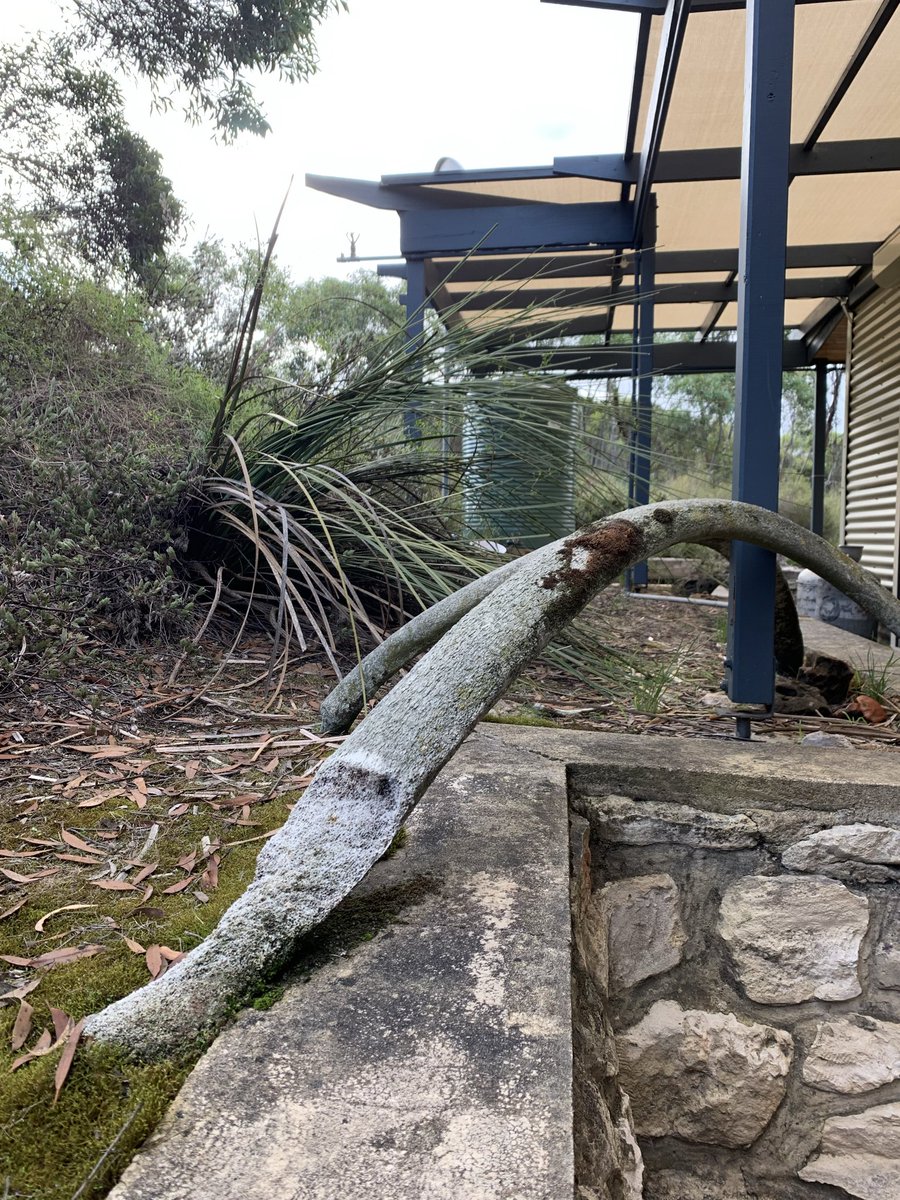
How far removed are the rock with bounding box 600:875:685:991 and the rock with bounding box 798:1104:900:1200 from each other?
0.44 m

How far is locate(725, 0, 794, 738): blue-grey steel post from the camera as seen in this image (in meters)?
1.77

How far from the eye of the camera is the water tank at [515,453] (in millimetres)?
2301

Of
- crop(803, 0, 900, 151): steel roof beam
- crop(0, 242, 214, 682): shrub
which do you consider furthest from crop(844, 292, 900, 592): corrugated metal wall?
crop(0, 242, 214, 682): shrub

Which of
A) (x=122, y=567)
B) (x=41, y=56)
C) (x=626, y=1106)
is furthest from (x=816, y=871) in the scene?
(x=41, y=56)

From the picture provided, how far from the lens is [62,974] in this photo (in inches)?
35.3

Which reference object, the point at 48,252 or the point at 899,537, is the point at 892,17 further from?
the point at 48,252

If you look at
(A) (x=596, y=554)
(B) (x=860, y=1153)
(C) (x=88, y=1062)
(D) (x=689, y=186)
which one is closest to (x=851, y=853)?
(B) (x=860, y=1153)

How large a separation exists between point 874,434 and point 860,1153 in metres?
5.51

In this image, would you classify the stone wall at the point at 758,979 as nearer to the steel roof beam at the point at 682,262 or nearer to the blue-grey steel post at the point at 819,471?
the steel roof beam at the point at 682,262

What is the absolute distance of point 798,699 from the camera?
234cm

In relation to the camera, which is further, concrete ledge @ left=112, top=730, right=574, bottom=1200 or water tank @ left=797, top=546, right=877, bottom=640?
water tank @ left=797, top=546, right=877, bottom=640

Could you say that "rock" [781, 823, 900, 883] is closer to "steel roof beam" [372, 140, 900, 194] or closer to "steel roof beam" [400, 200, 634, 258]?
"steel roof beam" [372, 140, 900, 194]

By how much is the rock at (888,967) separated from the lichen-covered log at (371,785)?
91 cm

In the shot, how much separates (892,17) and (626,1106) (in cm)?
390
